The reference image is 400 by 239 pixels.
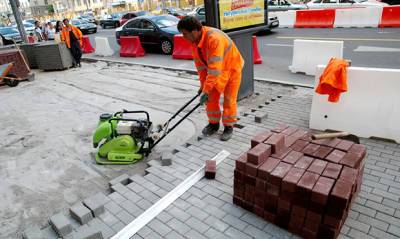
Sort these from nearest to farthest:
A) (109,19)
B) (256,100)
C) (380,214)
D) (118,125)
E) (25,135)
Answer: (380,214)
(118,125)
(25,135)
(256,100)
(109,19)

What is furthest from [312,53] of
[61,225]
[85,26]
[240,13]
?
[85,26]

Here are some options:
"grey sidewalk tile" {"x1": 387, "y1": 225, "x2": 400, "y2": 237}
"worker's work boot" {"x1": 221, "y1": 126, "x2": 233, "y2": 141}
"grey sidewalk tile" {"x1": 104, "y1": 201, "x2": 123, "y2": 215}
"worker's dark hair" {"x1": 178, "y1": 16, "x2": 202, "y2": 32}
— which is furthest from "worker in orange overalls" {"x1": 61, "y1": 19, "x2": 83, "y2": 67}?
"grey sidewalk tile" {"x1": 387, "y1": 225, "x2": 400, "y2": 237}

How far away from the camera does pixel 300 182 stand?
275 cm

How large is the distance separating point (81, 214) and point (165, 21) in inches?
463

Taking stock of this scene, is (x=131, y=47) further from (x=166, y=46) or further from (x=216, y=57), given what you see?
(x=216, y=57)

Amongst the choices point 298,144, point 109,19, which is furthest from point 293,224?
point 109,19

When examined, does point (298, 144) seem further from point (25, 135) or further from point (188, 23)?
point (25, 135)

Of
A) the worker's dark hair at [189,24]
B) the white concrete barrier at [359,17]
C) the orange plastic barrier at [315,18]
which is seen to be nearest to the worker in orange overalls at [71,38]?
the worker's dark hair at [189,24]

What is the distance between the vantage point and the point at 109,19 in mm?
30359

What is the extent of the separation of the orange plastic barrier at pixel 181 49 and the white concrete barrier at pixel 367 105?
7.52 metres

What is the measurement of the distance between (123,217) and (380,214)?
8.84 feet

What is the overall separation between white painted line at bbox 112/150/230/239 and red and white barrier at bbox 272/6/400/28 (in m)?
14.4

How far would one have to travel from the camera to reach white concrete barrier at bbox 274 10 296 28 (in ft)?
56.3

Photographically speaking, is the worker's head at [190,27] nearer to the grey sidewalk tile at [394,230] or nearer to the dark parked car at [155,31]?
the grey sidewalk tile at [394,230]
